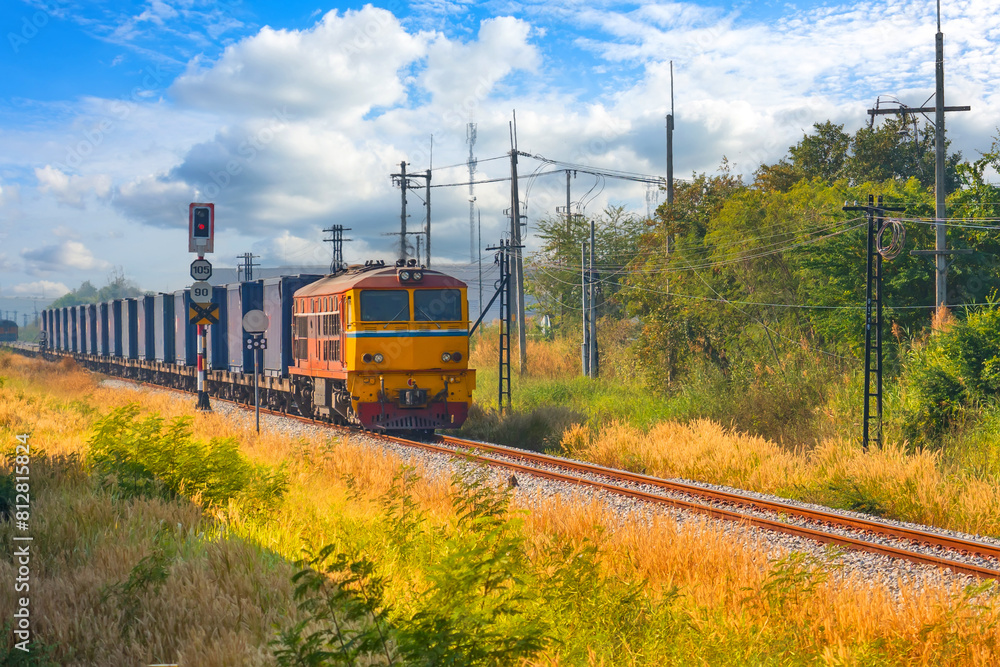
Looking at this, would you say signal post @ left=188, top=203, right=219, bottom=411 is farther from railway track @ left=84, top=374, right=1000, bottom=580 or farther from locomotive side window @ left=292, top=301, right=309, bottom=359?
railway track @ left=84, top=374, right=1000, bottom=580

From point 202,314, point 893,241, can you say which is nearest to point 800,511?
point 893,241

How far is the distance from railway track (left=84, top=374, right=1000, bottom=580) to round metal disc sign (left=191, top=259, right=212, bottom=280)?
29.1 ft

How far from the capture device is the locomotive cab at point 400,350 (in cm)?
1541

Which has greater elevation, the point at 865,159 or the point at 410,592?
the point at 865,159

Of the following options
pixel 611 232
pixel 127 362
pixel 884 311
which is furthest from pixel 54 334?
pixel 884 311

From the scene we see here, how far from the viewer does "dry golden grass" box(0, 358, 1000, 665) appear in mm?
5160

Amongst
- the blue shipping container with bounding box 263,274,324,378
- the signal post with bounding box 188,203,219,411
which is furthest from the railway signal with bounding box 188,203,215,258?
the blue shipping container with bounding box 263,274,324,378

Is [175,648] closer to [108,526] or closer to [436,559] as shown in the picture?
[436,559]

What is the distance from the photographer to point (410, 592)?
18.5 ft

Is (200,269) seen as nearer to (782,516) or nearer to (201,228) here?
(201,228)

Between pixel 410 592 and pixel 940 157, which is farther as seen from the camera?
pixel 940 157

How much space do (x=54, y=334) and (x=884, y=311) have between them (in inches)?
2034

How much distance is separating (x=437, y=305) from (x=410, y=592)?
10.7 metres

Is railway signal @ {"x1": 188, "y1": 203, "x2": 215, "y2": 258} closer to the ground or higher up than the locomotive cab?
higher up
